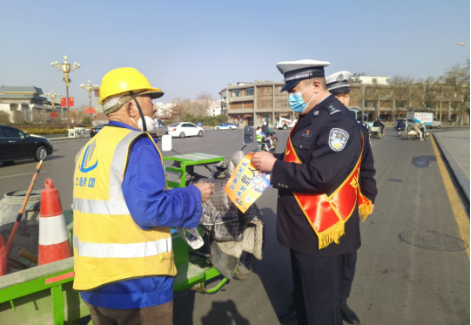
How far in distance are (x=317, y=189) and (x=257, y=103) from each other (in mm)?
82239

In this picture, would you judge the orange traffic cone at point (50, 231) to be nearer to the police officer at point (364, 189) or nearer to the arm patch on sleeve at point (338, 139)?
the arm patch on sleeve at point (338, 139)

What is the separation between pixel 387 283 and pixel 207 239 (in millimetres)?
2148

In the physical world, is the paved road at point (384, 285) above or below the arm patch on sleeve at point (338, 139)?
below

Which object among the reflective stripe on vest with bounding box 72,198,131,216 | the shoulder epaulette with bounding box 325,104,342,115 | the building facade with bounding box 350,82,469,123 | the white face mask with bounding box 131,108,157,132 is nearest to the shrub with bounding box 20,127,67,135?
the white face mask with bounding box 131,108,157,132

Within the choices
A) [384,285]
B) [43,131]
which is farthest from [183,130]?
[384,285]

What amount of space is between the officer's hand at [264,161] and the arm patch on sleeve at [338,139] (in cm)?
41

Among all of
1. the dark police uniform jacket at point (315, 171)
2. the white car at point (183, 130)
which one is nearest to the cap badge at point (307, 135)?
the dark police uniform jacket at point (315, 171)

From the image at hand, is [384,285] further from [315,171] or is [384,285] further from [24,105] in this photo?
[24,105]

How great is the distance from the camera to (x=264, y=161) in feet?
7.31

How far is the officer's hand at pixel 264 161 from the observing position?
2219 millimetres

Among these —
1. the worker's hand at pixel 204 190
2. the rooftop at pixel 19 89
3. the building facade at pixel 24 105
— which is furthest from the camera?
the rooftop at pixel 19 89

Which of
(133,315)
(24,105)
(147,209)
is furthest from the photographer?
(24,105)

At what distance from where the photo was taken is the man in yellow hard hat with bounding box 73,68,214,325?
1.56 m

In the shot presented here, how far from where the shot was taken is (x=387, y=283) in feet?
11.9
